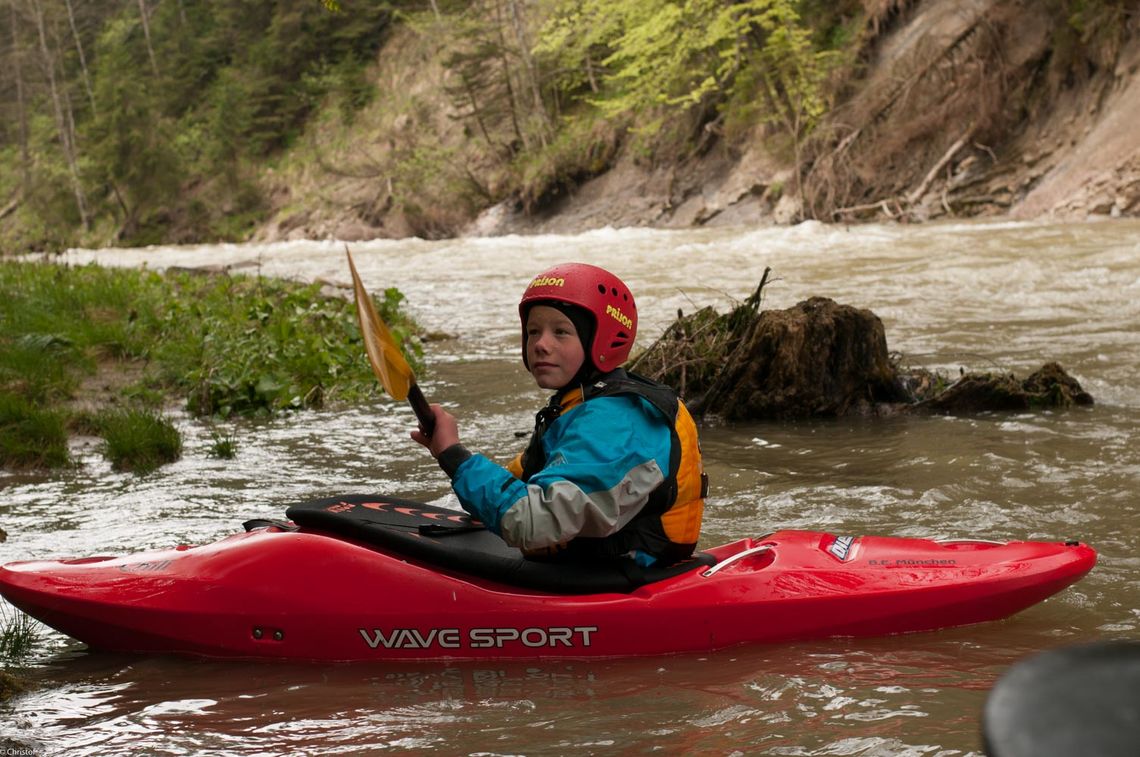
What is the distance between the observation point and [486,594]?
127 inches

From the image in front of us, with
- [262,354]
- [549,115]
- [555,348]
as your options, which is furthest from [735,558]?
[549,115]

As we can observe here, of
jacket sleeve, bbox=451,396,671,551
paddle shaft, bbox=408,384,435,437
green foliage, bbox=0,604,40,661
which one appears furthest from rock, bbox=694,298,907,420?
green foliage, bbox=0,604,40,661

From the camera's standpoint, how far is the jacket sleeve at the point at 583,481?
9.47 feet

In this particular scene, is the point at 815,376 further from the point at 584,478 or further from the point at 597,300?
the point at 584,478

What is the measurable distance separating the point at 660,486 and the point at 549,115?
26248mm

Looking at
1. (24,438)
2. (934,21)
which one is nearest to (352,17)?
(934,21)

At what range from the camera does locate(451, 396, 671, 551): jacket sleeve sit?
289 centimetres

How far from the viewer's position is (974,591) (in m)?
3.25

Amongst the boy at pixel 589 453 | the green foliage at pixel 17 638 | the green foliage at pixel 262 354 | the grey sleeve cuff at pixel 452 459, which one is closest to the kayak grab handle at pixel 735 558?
the boy at pixel 589 453

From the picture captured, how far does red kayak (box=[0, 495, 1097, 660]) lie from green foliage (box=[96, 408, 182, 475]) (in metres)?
2.13

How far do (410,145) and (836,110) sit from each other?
1472 centimetres

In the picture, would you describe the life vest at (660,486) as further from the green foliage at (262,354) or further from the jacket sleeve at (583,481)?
the green foliage at (262,354)

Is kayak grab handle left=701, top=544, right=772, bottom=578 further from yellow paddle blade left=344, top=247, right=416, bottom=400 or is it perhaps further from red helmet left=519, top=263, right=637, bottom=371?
yellow paddle blade left=344, top=247, right=416, bottom=400

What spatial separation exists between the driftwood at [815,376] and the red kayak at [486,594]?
2856 mm
